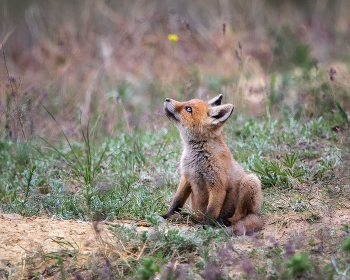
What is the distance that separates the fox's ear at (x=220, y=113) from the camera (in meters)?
4.74

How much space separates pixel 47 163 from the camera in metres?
6.57

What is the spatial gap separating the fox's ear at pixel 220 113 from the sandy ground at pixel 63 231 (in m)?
1.29

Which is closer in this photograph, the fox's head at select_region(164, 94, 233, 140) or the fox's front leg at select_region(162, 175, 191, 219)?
the fox's front leg at select_region(162, 175, 191, 219)

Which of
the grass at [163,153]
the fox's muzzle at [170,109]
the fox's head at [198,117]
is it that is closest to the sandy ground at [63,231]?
the grass at [163,153]

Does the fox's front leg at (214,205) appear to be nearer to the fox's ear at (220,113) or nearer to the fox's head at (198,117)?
the fox's head at (198,117)

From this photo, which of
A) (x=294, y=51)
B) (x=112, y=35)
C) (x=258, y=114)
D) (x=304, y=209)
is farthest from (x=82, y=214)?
(x=112, y=35)

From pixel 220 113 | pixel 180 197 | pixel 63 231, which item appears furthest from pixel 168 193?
pixel 63 231

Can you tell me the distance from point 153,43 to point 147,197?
7577 millimetres

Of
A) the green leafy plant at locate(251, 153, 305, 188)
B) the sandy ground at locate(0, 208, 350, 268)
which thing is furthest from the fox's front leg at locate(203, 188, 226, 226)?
the green leafy plant at locate(251, 153, 305, 188)

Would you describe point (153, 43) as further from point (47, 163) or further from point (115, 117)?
point (47, 163)

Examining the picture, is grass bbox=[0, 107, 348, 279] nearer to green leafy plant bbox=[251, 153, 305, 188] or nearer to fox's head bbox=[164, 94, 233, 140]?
green leafy plant bbox=[251, 153, 305, 188]

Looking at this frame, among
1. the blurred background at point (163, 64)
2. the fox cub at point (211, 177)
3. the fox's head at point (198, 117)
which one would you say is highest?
the blurred background at point (163, 64)

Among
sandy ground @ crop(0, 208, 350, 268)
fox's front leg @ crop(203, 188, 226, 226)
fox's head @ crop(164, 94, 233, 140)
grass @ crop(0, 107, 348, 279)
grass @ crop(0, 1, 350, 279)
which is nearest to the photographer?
grass @ crop(0, 107, 348, 279)

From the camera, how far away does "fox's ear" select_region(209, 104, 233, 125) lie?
15.6 feet
